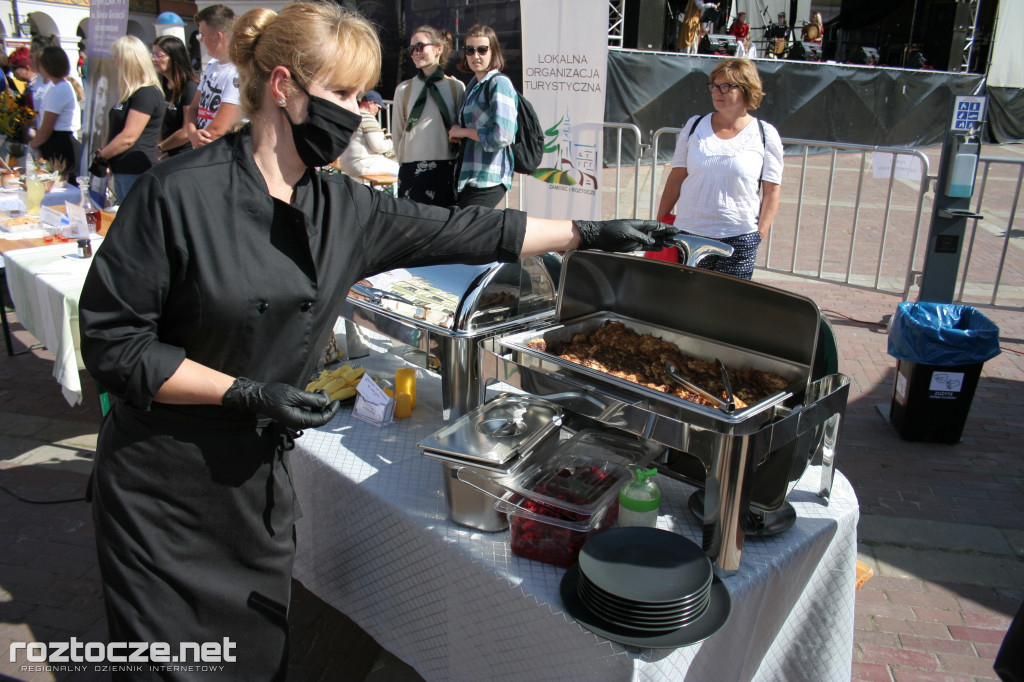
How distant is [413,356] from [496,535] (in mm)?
1187

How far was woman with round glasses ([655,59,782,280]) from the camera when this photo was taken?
393 cm

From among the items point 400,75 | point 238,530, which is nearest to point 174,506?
point 238,530

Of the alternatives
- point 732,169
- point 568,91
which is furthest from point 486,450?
point 568,91

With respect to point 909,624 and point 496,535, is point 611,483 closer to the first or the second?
point 496,535

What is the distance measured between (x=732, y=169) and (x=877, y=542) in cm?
204

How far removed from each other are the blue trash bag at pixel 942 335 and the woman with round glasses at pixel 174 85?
17.3 feet

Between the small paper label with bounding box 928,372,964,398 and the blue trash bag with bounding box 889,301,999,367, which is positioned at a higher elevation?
the blue trash bag with bounding box 889,301,999,367

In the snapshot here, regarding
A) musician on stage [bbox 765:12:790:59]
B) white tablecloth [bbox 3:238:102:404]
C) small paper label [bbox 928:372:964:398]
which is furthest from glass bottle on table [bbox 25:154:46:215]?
musician on stage [bbox 765:12:790:59]

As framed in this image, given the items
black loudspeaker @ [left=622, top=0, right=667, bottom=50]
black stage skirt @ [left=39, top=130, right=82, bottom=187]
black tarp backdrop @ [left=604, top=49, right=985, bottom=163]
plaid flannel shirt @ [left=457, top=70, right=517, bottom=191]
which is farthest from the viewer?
black loudspeaker @ [left=622, top=0, right=667, bottom=50]

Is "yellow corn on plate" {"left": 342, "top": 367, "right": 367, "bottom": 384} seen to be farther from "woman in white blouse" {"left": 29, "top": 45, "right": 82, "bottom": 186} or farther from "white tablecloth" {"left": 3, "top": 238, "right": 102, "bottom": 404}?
"woman in white blouse" {"left": 29, "top": 45, "right": 82, "bottom": 186}

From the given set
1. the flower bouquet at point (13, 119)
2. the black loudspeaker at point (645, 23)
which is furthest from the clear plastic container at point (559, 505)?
the black loudspeaker at point (645, 23)

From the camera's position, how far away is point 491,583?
1696mm

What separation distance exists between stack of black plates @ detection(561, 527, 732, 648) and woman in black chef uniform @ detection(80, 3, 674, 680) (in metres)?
0.68

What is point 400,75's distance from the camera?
510 inches
